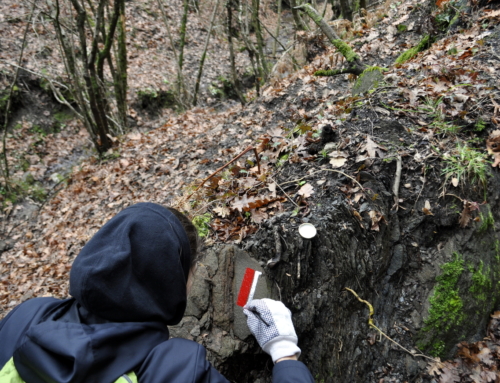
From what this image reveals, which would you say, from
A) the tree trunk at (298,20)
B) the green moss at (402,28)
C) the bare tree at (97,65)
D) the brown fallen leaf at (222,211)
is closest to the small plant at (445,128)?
the brown fallen leaf at (222,211)

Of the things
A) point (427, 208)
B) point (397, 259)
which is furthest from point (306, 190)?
point (427, 208)

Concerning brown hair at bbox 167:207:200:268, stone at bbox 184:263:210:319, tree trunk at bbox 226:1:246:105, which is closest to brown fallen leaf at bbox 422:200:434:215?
stone at bbox 184:263:210:319

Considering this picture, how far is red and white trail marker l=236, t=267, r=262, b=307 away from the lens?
2.57 meters

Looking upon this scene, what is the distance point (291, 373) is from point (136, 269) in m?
1.05

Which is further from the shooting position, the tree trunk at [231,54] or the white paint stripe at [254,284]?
the tree trunk at [231,54]

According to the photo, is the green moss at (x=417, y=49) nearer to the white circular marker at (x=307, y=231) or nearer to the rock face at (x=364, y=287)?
the rock face at (x=364, y=287)

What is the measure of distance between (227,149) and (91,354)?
4.02m

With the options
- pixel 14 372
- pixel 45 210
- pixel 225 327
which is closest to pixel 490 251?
pixel 225 327

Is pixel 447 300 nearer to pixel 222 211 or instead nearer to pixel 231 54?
pixel 222 211

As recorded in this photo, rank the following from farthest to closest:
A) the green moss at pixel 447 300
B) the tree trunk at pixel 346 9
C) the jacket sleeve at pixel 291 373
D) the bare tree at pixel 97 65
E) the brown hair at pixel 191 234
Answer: the tree trunk at pixel 346 9 → the bare tree at pixel 97 65 → the green moss at pixel 447 300 → the brown hair at pixel 191 234 → the jacket sleeve at pixel 291 373

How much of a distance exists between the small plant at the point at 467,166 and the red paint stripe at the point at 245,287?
2.14 m

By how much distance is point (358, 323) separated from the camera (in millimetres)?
2809

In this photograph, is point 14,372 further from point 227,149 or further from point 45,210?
point 45,210

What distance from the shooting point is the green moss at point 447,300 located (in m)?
2.96
